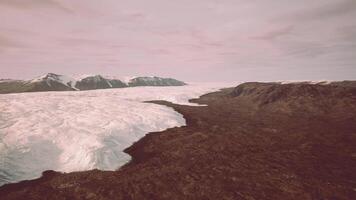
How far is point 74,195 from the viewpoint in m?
19.8

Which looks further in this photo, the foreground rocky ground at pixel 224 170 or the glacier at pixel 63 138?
the glacier at pixel 63 138

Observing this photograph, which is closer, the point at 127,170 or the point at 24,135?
the point at 127,170

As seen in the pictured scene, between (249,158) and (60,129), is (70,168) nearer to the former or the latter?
(60,129)

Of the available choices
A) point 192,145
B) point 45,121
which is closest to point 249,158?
point 192,145

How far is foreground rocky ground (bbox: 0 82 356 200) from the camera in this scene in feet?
66.5

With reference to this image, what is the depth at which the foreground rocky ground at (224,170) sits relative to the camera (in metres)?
20.3

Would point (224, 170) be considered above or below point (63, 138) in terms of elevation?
below

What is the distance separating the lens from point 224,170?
81.8 ft

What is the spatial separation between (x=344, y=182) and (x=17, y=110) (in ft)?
161

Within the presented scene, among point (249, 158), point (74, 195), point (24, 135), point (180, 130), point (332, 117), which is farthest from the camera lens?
point (332, 117)

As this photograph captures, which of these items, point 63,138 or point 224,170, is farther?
point 63,138

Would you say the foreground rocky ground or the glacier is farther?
the glacier

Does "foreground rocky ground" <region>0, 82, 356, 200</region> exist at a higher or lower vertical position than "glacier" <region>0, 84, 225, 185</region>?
lower

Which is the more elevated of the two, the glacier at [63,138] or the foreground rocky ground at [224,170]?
the glacier at [63,138]
